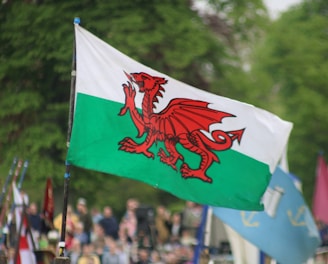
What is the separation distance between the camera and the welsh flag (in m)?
12.2

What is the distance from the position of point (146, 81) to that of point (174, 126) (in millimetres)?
585

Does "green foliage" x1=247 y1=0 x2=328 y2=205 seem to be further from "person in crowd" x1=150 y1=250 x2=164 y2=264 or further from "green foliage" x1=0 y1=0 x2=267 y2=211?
"person in crowd" x1=150 y1=250 x2=164 y2=264

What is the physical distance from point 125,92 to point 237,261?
8705mm

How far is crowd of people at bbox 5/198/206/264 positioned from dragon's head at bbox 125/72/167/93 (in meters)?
9.21

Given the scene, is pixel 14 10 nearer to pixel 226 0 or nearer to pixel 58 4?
pixel 58 4

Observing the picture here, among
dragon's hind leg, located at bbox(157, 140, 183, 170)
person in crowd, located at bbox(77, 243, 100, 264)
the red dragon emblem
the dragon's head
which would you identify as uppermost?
the dragon's head

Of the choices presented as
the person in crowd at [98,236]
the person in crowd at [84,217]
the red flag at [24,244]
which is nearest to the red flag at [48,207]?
the red flag at [24,244]

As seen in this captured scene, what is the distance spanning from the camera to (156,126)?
12672mm

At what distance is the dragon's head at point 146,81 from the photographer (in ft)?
41.1

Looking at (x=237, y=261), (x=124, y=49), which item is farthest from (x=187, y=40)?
(x=237, y=261)

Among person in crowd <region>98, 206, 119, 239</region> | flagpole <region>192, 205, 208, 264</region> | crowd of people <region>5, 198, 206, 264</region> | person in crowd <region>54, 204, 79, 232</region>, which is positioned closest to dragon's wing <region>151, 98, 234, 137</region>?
flagpole <region>192, 205, 208, 264</region>

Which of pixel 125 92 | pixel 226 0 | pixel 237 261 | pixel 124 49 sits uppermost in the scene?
pixel 226 0

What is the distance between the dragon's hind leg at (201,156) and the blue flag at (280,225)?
14.1 feet

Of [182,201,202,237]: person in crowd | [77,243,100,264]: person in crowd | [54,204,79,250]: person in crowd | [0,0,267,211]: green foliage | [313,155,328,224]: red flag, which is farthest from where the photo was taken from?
[0,0,267,211]: green foliage
